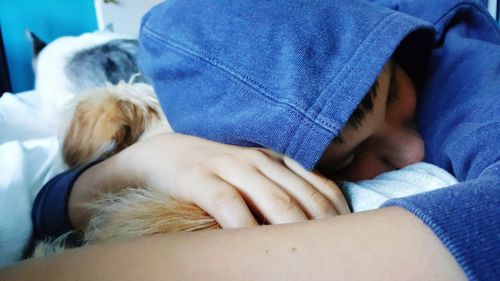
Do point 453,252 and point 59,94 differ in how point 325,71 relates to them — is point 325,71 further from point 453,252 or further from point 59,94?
point 59,94

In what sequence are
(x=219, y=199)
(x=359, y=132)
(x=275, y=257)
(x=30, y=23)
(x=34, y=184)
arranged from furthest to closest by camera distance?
(x=30, y=23) < (x=34, y=184) < (x=359, y=132) < (x=219, y=199) < (x=275, y=257)

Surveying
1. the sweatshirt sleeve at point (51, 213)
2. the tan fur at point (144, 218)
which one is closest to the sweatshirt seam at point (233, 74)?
the tan fur at point (144, 218)

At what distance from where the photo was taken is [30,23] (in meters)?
2.51

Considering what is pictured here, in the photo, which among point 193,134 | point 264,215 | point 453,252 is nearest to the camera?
point 453,252

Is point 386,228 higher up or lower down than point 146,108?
higher up

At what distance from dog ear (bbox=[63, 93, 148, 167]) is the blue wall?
2058 millimetres

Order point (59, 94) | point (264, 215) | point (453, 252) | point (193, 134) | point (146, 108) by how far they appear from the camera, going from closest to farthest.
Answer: point (453, 252) < point (264, 215) < point (193, 134) < point (146, 108) < point (59, 94)

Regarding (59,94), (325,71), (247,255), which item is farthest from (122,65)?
(247,255)

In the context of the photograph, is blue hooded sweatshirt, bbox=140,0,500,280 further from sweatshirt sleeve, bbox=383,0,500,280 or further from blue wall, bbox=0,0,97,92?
blue wall, bbox=0,0,97,92

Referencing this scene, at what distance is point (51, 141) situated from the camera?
745 mm

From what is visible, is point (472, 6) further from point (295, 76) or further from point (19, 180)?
point (19, 180)

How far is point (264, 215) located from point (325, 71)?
138 millimetres

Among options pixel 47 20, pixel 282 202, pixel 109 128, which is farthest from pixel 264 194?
pixel 47 20

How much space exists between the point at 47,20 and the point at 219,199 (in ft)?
8.32
